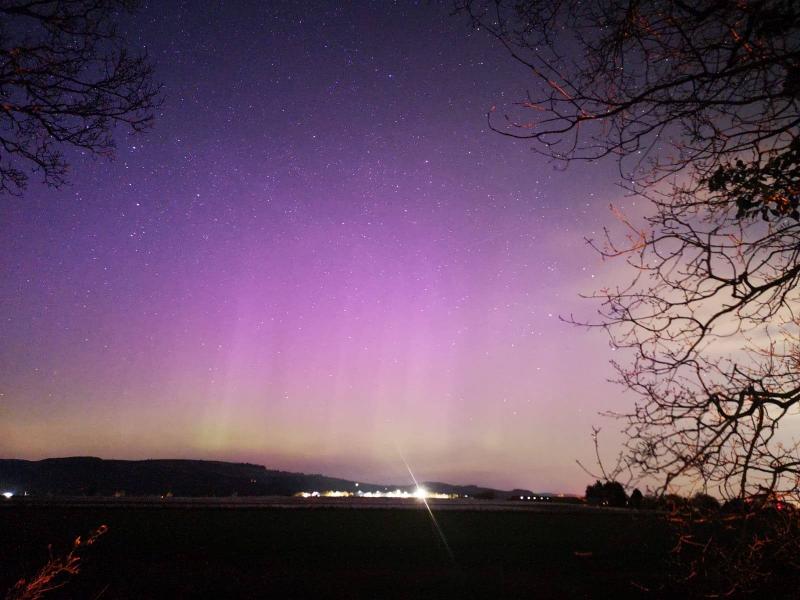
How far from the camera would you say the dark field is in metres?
8.89

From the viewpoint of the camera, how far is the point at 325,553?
36.2 ft

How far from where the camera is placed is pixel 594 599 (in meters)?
8.98

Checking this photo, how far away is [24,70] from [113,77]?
2.34 feet

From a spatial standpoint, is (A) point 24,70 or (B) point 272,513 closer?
(A) point 24,70

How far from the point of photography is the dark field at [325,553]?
8891 millimetres

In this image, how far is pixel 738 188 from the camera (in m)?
4.01

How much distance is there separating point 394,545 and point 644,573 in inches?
189

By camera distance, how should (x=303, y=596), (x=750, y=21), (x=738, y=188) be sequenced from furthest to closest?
(x=303, y=596)
(x=738, y=188)
(x=750, y=21)

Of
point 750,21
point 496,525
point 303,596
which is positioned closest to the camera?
point 750,21

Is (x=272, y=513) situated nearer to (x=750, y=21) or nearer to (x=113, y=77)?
(x=113, y=77)

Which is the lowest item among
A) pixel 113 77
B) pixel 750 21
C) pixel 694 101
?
pixel 694 101

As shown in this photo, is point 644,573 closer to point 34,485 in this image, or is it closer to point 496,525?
point 496,525

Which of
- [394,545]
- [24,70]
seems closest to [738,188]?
[24,70]

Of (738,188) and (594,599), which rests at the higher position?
(738,188)
